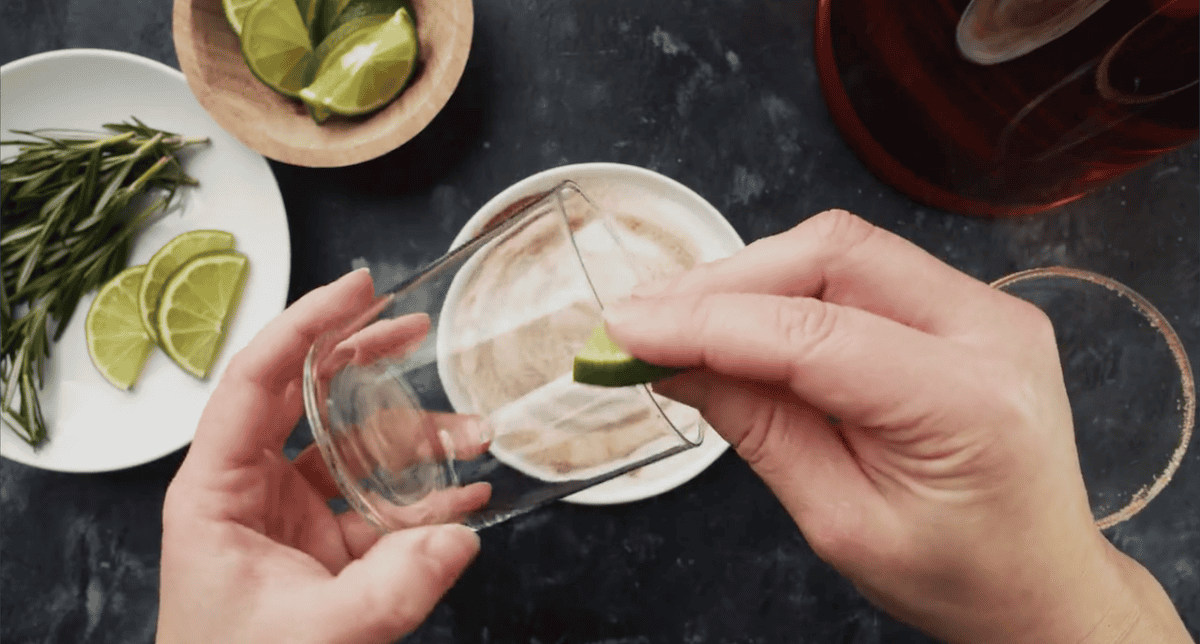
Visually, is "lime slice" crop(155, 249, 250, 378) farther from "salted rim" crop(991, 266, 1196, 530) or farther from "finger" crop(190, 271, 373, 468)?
"salted rim" crop(991, 266, 1196, 530)

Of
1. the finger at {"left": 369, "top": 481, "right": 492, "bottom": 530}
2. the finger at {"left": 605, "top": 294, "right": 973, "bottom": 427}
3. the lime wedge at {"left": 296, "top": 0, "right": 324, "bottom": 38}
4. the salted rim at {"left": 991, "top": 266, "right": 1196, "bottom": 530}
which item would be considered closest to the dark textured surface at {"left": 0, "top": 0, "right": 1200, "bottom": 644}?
the salted rim at {"left": 991, "top": 266, "right": 1196, "bottom": 530}

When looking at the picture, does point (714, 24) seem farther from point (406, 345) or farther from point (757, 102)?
point (406, 345)

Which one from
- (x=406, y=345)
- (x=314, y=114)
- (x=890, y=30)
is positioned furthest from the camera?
(x=314, y=114)

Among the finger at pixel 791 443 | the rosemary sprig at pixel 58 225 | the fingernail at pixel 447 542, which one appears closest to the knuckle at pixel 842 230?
the finger at pixel 791 443

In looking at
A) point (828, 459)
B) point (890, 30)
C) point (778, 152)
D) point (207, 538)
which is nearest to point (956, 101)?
point (890, 30)

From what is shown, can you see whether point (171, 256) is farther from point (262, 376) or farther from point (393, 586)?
point (393, 586)
